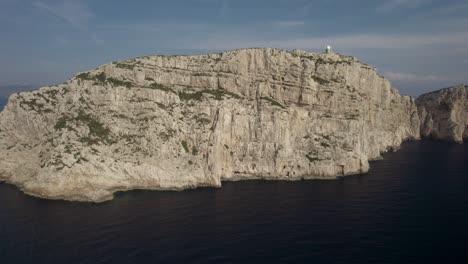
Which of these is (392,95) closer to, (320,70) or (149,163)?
(320,70)

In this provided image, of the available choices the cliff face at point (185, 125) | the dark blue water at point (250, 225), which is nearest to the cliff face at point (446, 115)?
the cliff face at point (185, 125)

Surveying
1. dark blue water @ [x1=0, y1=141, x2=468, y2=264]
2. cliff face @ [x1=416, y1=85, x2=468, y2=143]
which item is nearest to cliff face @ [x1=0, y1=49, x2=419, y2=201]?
dark blue water @ [x1=0, y1=141, x2=468, y2=264]

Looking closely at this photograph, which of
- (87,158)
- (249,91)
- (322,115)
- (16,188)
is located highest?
(249,91)

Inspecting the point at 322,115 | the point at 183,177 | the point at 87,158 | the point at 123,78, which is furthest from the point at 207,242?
the point at 322,115

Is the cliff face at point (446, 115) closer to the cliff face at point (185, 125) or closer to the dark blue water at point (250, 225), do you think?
the cliff face at point (185, 125)

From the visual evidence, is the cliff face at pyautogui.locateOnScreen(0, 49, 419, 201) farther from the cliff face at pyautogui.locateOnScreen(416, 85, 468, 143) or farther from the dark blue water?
the cliff face at pyautogui.locateOnScreen(416, 85, 468, 143)

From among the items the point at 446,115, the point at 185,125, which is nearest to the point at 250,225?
the point at 185,125

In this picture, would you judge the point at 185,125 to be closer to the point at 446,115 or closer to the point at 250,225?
the point at 250,225
